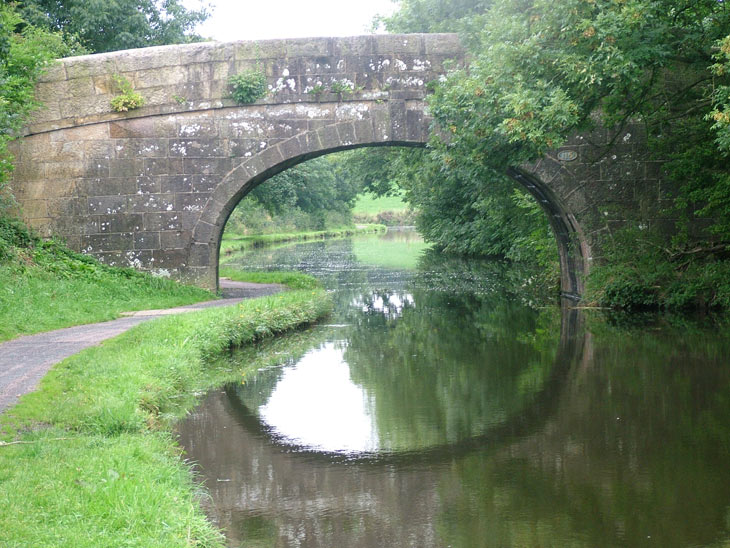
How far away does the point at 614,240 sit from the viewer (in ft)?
48.3

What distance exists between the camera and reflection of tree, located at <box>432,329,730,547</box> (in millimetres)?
4844

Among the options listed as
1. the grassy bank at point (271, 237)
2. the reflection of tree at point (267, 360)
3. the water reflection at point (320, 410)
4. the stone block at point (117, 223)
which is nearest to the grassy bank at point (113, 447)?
the reflection of tree at point (267, 360)

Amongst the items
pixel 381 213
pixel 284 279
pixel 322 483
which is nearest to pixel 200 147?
pixel 284 279

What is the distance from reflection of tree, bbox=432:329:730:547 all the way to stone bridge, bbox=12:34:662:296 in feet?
20.6

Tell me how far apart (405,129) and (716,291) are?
541 centimetres

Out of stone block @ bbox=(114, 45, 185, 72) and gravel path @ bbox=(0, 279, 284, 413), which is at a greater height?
stone block @ bbox=(114, 45, 185, 72)

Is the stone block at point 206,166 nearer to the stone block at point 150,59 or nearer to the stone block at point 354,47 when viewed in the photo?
the stone block at point 150,59

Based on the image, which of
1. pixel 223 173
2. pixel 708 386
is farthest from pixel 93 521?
pixel 223 173

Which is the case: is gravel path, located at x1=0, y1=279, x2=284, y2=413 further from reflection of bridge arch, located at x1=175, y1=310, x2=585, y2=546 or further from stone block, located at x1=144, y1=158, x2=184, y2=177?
stone block, located at x1=144, y1=158, x2=184, y2=177

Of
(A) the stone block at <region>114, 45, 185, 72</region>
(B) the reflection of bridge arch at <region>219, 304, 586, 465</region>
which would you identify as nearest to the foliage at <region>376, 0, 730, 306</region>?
(B) the reflection of bridge arch at <region>219, 304, 586, 465</region>

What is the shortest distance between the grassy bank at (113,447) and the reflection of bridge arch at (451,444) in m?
0.59

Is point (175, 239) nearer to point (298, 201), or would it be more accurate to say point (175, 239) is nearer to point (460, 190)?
point (460, 190)

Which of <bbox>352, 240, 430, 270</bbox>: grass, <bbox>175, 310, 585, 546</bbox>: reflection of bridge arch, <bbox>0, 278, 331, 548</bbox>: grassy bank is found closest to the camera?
<bbox>0, 278, 331, 548</bbox>: grassy bank

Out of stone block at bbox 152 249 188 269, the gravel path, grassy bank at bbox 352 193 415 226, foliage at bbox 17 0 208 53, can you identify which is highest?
foliage at bbox 17 0 208 53
